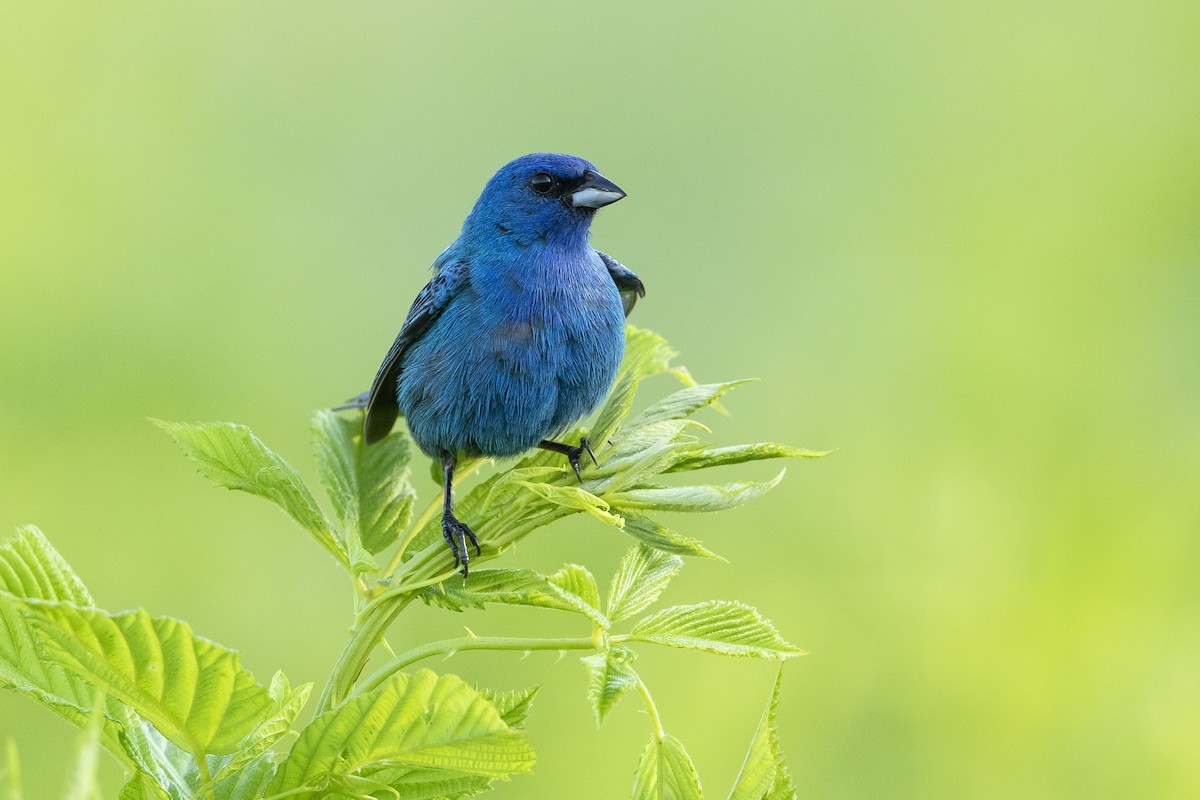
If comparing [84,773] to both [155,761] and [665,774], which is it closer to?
[155,761]

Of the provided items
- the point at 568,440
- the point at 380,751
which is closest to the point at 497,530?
the point at 380,751

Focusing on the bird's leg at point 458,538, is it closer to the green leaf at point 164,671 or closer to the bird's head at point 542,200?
the green leaf at point 164,671

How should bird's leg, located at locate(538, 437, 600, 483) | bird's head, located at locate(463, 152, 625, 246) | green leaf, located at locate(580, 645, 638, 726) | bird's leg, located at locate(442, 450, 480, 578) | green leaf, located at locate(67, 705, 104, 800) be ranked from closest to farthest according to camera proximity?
green leaf, located at locate(67, 705, 104, 800) → green leaf, located at locate(580, 645, 638, 726) → bird's leg, located at locate(442, 450, 480, 578) → bird's leg, located at locate(538, 437, 600, 483) → bird's head, located at locate(463, 152, 625, 246)

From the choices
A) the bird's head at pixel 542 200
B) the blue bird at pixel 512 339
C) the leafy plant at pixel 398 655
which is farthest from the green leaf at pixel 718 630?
the bird's head at pixel 542 200

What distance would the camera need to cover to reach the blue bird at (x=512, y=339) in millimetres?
3002

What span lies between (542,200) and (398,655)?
2391 millimetres

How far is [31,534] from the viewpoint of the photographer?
4.47ft

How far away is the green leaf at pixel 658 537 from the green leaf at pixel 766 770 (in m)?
0.21

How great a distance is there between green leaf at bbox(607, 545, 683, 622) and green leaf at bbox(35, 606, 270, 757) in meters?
0.44

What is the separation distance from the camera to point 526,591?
1.38 m

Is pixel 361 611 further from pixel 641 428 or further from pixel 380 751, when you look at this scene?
pixel 641 428

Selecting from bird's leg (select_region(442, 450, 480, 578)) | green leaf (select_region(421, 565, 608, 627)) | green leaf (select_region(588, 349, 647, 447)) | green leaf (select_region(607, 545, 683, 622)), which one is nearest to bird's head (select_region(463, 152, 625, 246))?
bird's leg (select_region(442, 450, 480, 578))

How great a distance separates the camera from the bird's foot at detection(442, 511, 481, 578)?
147cm

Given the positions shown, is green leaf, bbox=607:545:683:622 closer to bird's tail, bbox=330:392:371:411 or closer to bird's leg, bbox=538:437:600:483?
bird's leg, bbox=538:437:600:483
